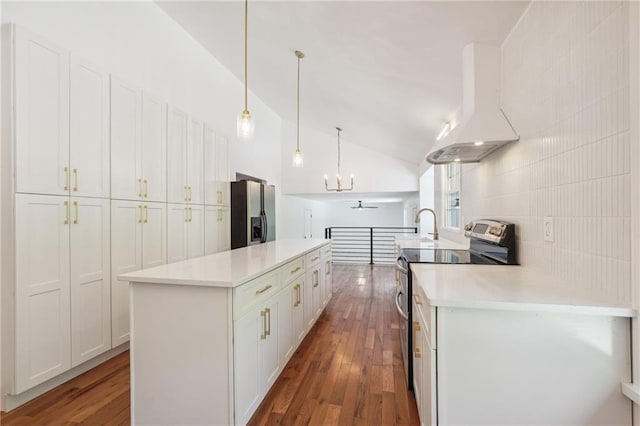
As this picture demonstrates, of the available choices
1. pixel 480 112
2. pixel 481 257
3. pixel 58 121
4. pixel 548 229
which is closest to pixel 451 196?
pixel 481 257

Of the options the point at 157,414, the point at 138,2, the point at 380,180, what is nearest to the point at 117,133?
the point at 138,2

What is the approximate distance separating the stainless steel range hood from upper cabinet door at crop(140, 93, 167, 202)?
253cm

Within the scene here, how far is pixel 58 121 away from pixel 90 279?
113cm

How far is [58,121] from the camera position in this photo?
197 centimetres

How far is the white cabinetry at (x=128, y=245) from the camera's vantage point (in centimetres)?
239

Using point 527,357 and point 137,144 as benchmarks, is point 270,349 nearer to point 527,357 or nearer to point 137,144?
point 527,357

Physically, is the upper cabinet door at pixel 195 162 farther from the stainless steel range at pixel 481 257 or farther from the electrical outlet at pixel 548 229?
the electrical outlet at pixel 548 229

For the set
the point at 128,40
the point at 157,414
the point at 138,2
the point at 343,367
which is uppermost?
the point at 138,2

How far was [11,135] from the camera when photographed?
173 centimetres

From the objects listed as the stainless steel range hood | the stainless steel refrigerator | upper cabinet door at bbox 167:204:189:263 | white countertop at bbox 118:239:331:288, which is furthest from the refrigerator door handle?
the stainless steel range hood

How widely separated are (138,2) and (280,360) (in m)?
3.57

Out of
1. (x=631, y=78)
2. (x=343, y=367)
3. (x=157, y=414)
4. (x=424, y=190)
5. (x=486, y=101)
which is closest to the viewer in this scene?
(x=631, y=78)

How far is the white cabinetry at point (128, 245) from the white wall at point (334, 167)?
14.0ft

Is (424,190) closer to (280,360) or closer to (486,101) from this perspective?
(486,101)
